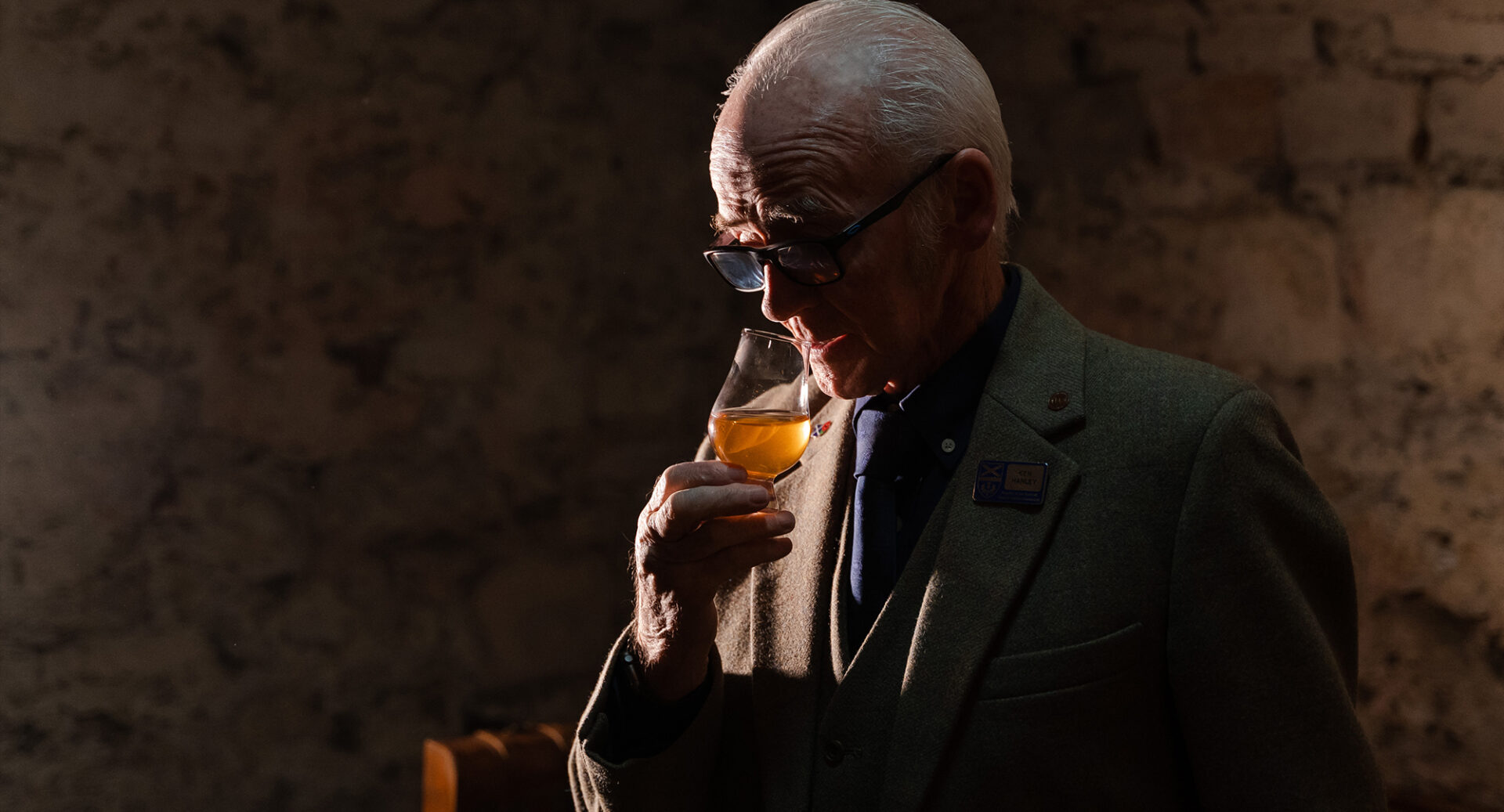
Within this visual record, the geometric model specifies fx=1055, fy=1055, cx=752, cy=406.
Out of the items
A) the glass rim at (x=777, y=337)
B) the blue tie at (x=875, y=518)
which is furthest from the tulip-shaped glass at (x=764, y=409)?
the blue tie at (x=875, y=518)

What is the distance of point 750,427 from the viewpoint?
138 centimetres

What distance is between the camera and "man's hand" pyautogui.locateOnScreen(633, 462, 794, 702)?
1297 mm

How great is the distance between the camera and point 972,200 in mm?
1456

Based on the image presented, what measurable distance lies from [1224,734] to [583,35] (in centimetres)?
285

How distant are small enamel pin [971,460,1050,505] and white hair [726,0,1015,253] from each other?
0.34 m

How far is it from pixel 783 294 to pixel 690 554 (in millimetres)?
373

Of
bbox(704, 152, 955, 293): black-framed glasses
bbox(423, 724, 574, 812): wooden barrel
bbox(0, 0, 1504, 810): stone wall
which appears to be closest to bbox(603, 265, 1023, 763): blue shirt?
bbox(704, 152, 955, 293): black-framed glasses

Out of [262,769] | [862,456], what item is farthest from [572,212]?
[862,456]

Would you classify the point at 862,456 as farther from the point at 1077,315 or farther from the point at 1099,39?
the point at 1099,39

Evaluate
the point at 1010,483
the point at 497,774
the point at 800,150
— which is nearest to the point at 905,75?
the point at 800,150

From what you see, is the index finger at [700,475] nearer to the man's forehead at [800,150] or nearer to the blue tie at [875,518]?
the blue tie at [875,518]

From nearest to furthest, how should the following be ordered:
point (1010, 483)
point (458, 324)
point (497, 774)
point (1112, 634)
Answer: point (1112, 634) → point (1010, 483) → point (497, 774) → point (458, 324)

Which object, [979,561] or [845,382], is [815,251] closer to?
[845,382]

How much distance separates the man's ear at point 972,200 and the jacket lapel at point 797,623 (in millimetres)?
339
